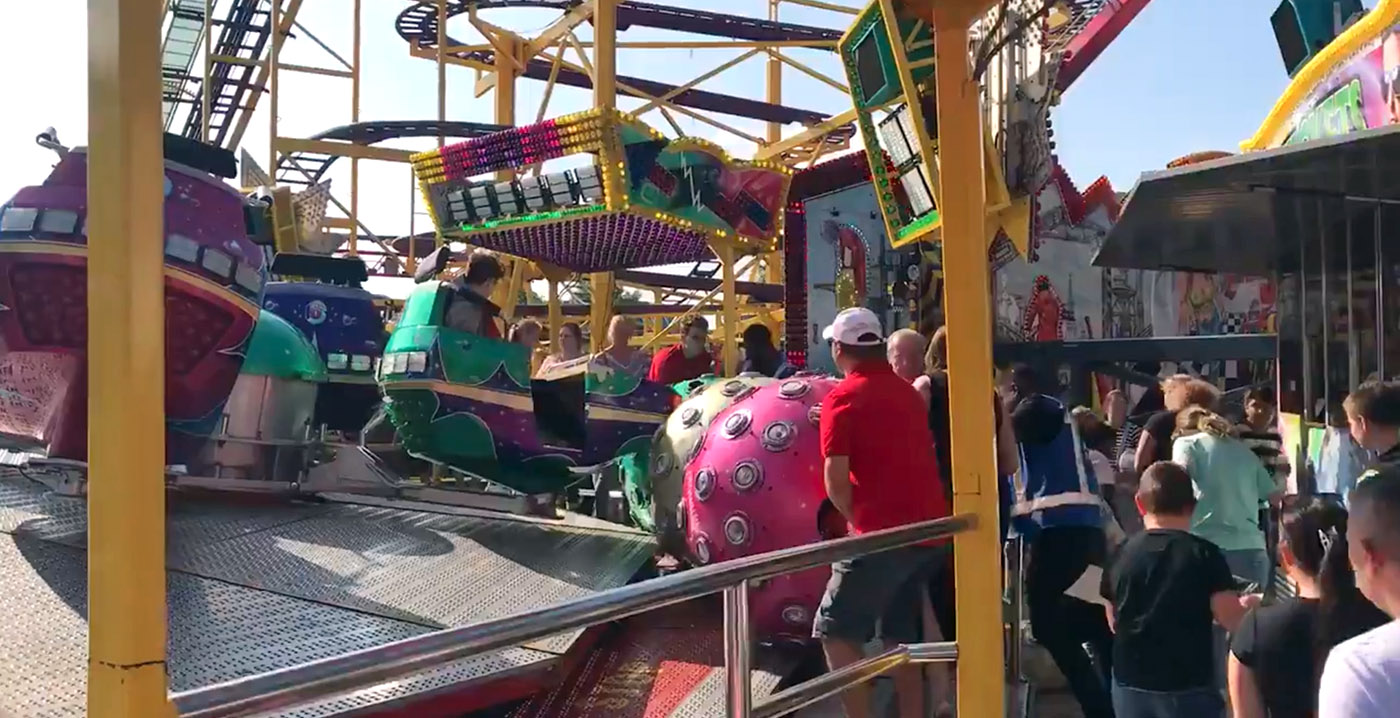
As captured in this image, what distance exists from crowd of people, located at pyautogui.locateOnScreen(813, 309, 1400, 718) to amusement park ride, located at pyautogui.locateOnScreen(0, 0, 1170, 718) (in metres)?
0.38

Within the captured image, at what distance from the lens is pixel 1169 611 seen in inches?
117

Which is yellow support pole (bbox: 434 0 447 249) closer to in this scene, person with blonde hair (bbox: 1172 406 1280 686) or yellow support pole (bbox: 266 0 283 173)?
yellow support pole (bbox: 266 0 283 173)

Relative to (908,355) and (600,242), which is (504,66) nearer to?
(600,242)

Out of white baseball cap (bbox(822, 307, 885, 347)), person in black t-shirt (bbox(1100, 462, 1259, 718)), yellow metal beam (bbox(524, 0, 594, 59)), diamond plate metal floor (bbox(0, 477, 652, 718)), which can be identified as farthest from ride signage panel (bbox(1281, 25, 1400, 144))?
yellow metal beam (bbox(524, 0, 594, 59))

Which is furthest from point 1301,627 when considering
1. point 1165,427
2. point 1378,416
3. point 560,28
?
point 560,28

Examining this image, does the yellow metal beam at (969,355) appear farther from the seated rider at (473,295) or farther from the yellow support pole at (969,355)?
the seated rider at (473,295)

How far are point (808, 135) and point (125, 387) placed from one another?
1459 cm

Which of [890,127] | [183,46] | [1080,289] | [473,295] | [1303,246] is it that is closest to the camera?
[473,295]

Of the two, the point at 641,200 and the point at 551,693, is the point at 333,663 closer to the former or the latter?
the point at 551,693

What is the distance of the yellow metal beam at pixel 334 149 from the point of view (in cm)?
1359

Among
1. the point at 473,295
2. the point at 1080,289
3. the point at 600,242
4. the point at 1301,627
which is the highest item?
the point at 600,242

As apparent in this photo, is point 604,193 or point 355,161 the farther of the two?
point 355,161

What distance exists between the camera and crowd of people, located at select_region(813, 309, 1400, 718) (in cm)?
246

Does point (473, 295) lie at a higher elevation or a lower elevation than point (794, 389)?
higher
